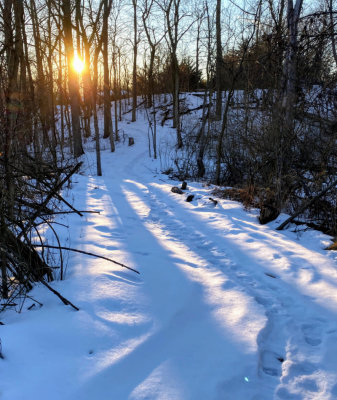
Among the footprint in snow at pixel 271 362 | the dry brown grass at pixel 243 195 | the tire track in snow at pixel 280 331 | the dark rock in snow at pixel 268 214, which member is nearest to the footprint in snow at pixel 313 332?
the tire track in snow at pixel 280 331

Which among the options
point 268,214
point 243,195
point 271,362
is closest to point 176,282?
point 271,362

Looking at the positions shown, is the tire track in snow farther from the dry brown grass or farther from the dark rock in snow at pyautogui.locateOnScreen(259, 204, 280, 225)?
the dry brown grass

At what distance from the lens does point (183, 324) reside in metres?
2.45

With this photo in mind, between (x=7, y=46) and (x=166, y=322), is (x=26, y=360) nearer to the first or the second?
(x=166, y=322)

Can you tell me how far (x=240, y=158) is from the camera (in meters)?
9.80

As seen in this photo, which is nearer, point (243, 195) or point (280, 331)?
point (280, 331)

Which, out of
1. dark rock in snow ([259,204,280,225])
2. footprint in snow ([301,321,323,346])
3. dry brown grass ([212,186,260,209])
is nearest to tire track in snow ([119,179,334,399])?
footprint in snow ([301,321,323,346])

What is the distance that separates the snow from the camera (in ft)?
5.85

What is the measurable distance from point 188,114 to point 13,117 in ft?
66.2

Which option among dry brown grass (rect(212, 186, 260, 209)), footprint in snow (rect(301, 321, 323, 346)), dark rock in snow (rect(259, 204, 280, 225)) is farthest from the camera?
dry brown grass (rect(212, 186, 260, 209))

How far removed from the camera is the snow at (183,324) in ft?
5.85

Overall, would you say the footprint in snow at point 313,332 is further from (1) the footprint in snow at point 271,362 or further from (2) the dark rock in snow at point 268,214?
(2) the dark rock in snow at point 268,214

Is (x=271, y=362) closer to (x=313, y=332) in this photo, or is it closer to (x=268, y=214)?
(x=313, y=332)

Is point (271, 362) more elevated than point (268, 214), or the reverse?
point (268, 214)
